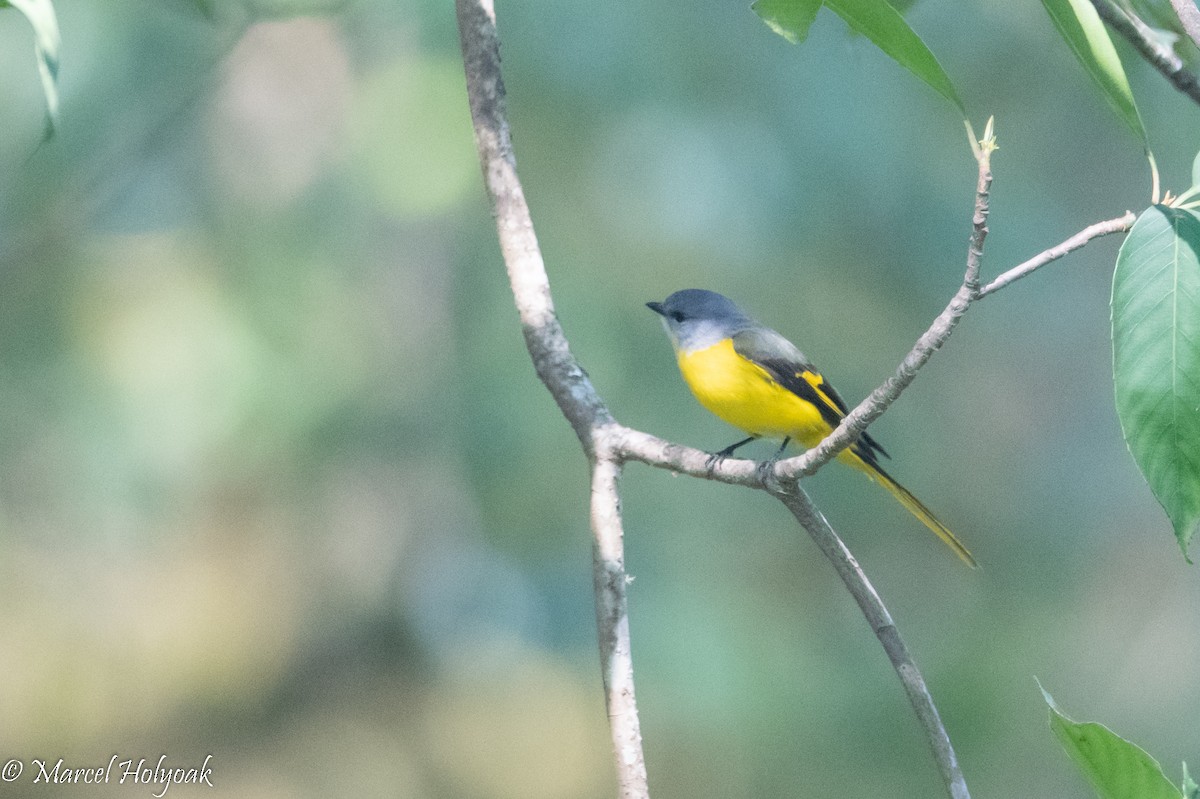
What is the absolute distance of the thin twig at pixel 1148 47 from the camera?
1317 mm

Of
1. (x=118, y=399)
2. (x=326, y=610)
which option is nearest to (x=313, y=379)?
(x=118, y=399)

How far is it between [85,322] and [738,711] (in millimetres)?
3023

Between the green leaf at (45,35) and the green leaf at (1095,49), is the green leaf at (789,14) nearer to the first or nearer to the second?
the green leaf at (1095,49)

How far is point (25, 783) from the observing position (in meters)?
4.82

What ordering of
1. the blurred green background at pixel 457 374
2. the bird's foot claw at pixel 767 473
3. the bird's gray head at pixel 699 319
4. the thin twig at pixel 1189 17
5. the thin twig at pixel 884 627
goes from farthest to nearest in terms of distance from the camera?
1. the blurred green background at pixel 457 374
2. the bird's gray head at pixel 699 319
3. the bird's foot claw at pixel 767 473
4. the thin twig at pixel 884 627
5. the thin twig at pixel 1189 17

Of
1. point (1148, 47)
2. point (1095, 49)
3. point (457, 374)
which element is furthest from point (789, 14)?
point (457, 374)

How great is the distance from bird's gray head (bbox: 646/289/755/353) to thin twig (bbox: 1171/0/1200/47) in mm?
1521

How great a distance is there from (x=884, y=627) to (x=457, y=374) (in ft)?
11.9

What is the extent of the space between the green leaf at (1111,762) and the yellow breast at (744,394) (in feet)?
4.64

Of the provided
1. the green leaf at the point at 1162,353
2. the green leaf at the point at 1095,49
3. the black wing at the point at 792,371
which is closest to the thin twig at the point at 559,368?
the green leaf at the point at 1162,353

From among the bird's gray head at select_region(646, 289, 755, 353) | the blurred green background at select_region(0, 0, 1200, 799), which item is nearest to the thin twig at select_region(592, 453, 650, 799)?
the bird's gray head at select_region(646, 289, 755, 353)

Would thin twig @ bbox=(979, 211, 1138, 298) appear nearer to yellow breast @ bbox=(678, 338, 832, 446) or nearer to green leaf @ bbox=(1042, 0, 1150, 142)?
green leaf @ bbox=(1042, 0, 1150, 142)

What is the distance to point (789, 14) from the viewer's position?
1025mm

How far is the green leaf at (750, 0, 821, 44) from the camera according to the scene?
1.02 metres
